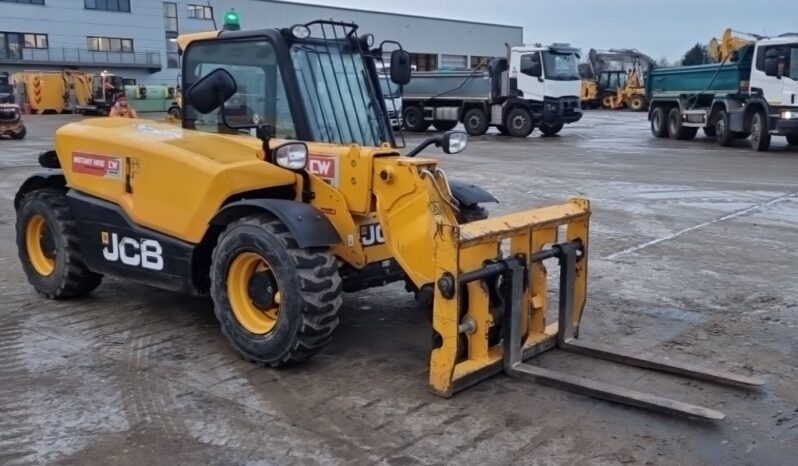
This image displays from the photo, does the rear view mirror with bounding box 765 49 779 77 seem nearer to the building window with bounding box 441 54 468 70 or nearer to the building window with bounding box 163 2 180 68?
the building window with bounding box 163 2 180 68

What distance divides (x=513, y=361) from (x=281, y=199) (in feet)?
5.79

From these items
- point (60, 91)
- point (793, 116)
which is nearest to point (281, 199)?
point (793, 116)

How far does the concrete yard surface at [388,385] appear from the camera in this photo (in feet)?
13.1

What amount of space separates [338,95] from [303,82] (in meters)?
0.30

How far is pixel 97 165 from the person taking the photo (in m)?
6.09

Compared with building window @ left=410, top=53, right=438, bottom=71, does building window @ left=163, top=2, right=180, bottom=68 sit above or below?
above

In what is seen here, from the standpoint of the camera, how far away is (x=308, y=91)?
17.9 feet

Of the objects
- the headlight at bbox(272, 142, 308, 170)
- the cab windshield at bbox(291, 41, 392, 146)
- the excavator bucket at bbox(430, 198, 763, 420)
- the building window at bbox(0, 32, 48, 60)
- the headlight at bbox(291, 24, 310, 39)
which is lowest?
the excavator bucket at bbox(430, 198, 763, 420)

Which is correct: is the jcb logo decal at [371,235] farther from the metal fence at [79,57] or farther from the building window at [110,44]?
the building window at [110,44]

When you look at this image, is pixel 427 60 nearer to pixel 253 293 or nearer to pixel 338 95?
pixel 338 95

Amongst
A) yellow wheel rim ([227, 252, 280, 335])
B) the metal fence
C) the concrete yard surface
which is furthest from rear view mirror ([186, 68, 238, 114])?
the metal fence

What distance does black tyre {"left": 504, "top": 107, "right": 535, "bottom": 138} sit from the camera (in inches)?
1057

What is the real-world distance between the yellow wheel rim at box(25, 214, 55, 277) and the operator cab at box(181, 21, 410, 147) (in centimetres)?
173

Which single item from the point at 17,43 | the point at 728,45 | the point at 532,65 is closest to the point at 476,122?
the point at 532,65
